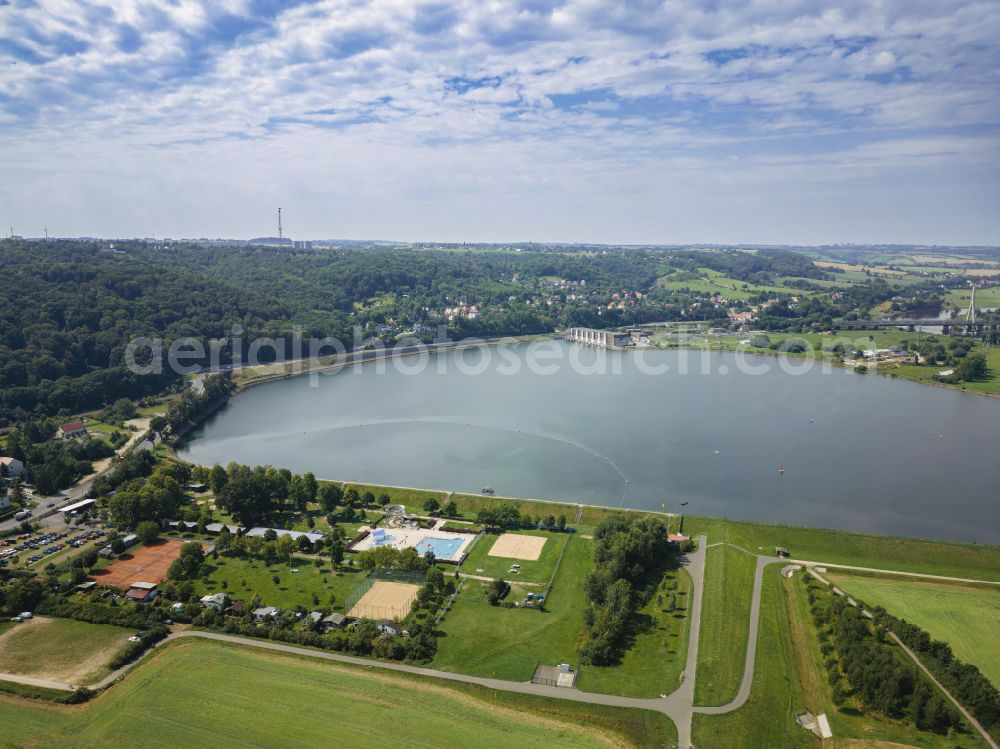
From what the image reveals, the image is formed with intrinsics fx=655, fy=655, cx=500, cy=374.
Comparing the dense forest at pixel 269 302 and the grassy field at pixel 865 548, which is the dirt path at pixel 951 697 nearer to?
the grassy field at pixel 865 548

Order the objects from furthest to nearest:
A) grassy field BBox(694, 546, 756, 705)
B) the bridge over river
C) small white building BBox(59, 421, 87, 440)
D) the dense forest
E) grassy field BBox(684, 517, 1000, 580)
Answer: the bridge over river, the dense forest, small white building BBox(59, 421, 87, 440), grassy field BBox(684, 517, 1000, 580), grassy field BBox(694, 546, 756, 705)

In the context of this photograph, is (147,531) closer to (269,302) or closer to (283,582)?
(283,582)

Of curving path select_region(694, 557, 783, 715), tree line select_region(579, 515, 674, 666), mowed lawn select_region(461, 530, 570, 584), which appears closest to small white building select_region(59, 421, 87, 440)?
mowed lawn select_region(461, 530, 570, 584)

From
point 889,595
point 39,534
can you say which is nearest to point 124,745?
point 39,534

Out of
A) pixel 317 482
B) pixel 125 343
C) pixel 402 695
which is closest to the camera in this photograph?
pixel 402 695

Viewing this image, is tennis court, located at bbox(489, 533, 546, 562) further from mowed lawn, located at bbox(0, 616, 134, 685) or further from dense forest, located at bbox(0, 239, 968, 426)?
dense forest, located at bbox(0, 239, 968, 426)

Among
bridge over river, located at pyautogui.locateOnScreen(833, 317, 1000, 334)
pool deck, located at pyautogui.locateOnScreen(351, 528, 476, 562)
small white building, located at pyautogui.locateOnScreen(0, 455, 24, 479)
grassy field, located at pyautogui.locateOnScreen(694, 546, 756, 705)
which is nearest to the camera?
grassy field, located at pyautogui.locateOnScreen(694, 546, 756, 705)

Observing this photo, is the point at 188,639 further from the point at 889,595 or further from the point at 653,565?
the point at 889,595
